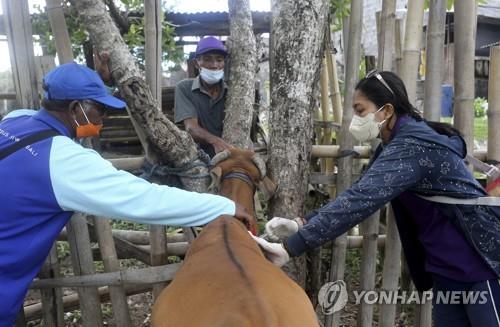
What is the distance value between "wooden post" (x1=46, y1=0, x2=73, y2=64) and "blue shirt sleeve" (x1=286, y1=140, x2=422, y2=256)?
156 cm

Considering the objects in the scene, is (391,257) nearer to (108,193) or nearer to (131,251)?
(131,251)

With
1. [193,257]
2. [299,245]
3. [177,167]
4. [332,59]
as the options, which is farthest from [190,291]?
[332,59]

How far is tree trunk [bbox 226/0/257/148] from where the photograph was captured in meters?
3.20

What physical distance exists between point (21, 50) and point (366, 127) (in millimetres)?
1878

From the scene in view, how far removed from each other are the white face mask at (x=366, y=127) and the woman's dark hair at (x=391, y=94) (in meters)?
0.06

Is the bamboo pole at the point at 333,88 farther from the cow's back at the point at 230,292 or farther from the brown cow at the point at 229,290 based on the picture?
the cow's back at the point at 230,292

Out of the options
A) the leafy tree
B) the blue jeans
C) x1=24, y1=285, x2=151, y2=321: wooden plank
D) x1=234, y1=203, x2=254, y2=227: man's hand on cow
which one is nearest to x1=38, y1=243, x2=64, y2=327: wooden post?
x1=24, y1=285, x2=151, y2=321: wooden plank

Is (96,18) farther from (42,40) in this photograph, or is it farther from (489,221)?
(42,40)

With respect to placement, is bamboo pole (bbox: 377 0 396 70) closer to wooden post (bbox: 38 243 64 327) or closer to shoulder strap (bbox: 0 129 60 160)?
shoulder strap (bbox: 0 129 60 160)

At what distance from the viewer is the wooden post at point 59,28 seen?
8.88 ft

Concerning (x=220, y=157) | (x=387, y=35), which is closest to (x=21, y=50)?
(x=220, y=157)

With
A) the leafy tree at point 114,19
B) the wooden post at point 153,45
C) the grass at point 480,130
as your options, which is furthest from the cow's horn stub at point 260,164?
the grass at point 480,130

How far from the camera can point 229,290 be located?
1730 millimetres

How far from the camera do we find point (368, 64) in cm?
427
